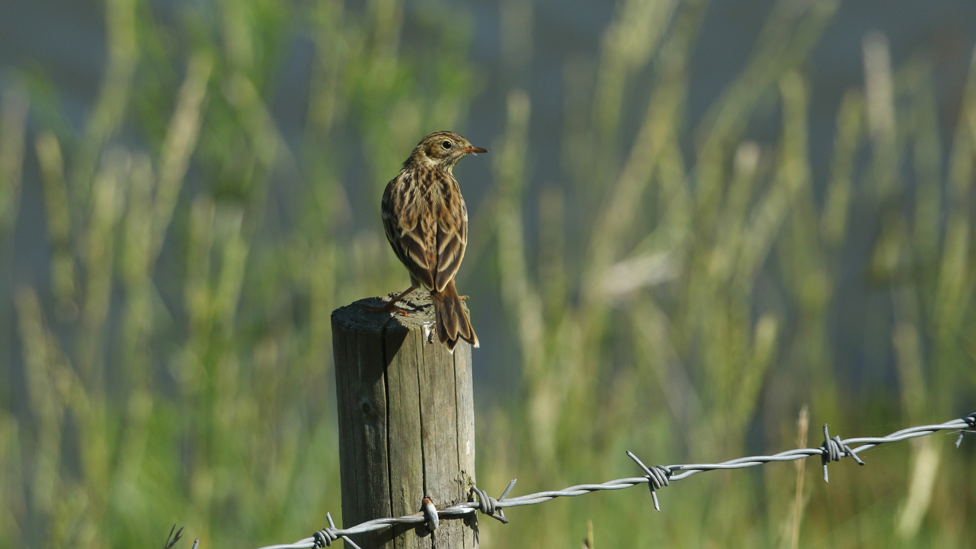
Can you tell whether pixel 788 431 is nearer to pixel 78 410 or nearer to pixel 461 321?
pixel 461 321

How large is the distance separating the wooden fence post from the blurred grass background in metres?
1.69

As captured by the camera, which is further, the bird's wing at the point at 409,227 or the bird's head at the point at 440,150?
the bird's head at the point at 440,150

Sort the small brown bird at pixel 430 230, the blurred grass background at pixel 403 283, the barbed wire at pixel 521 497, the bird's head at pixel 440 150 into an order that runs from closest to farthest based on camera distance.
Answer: the barbed wire at pixel 521 497 → the small brown bird at pixel 430 230 → the blurred grass background at pixel 403 283 → the bird's head at pixel 440 150

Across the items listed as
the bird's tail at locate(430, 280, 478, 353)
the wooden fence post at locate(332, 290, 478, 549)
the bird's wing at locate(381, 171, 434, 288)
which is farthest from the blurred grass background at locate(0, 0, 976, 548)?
the wooden fence post at locate(332, 290, 478, 549)

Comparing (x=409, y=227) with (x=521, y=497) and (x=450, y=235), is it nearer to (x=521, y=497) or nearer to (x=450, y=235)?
(x=450, y=235)

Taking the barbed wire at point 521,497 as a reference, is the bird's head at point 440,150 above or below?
above

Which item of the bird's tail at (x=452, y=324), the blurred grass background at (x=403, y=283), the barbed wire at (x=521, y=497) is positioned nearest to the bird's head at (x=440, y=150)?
the blurred grass background at (x=403, y=283)

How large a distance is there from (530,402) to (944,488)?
189 centimetres

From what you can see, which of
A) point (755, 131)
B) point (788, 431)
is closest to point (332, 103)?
point (788, 431)

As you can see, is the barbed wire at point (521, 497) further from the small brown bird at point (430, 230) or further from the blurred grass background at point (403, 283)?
the blurred grass background at point (403, 283)

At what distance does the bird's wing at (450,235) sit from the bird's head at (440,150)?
506 mm

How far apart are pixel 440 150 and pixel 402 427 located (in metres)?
2.23

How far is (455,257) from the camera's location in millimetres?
3191

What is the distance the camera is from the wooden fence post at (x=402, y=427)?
2.22 m
